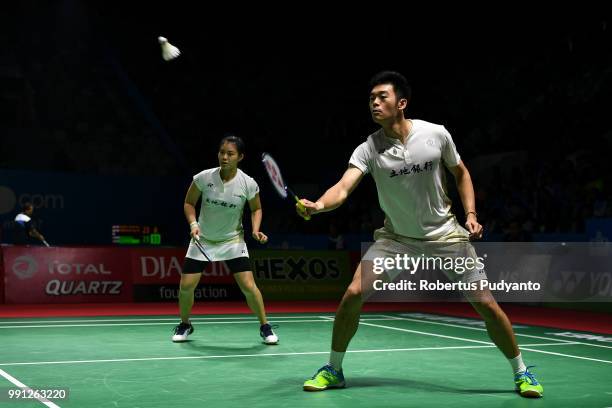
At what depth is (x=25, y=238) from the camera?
749 inches

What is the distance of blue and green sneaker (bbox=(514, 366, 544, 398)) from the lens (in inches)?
215

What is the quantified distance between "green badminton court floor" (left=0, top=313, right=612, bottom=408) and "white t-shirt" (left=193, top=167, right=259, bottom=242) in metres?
1.15

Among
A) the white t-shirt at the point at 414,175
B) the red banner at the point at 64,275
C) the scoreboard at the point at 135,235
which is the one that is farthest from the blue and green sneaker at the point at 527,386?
the scoreboard at the point at 135,235

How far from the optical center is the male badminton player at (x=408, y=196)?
18.0 feet

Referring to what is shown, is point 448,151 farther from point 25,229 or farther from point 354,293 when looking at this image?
point 25,229

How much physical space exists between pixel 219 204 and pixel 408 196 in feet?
11.1

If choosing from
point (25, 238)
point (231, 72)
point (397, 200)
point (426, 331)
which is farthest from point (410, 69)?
point (397, 200)

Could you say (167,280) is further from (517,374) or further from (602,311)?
(517,374)

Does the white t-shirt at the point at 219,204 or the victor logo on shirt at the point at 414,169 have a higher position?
the victor logo on shirt at the point at 414,169

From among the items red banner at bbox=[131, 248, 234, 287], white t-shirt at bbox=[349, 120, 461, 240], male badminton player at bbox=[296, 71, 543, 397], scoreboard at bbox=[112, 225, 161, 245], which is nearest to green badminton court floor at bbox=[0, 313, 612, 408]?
male badminton player at bbox=[296, 71, 543, 397]

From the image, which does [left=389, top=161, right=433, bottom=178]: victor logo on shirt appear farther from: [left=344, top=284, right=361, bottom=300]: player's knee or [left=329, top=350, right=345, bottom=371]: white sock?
[left=329, top=350, right=345, bottom=371]: white sock

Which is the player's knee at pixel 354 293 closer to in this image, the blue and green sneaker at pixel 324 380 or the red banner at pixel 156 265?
the blue and green sneaker at pixel 324 380

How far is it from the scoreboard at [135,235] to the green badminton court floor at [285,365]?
380 inches

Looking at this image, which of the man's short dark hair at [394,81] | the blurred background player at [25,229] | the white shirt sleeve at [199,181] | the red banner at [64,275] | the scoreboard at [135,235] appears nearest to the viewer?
A: the man's short dark hair at [394,81]
